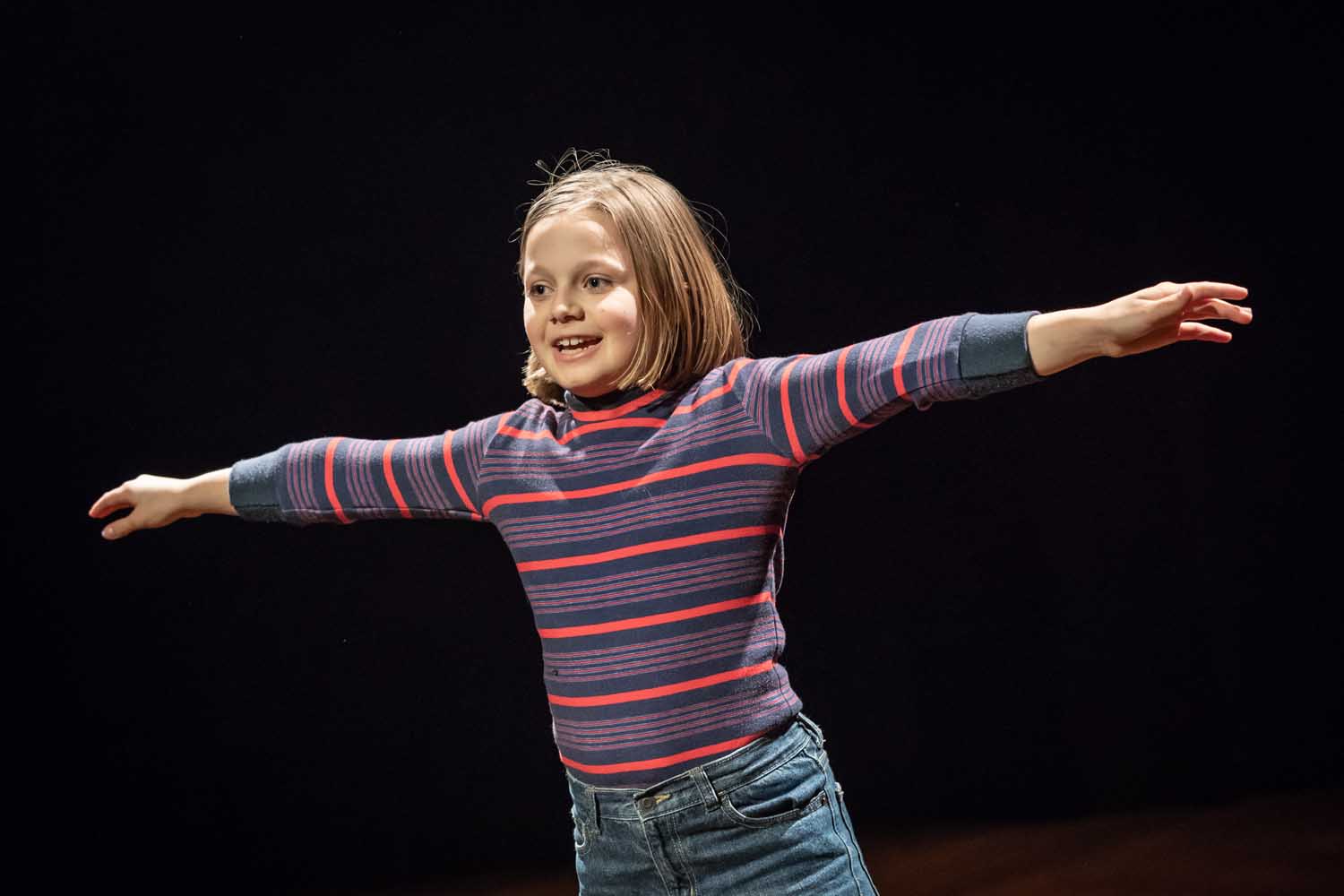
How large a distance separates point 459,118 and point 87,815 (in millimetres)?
1234

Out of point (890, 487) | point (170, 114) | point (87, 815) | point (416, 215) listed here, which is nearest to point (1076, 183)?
point (890, 487)

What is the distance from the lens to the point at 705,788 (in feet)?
3.41

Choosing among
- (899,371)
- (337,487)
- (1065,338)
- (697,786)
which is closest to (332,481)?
(337,487)

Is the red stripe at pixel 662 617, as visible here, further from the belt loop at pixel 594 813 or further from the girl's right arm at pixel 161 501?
the girl's right arm at pixel 161 501

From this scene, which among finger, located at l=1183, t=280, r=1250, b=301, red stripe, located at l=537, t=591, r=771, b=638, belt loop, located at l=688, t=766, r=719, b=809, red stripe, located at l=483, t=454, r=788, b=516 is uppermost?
finger, located at l=1183, t=280, r=1250, b=301

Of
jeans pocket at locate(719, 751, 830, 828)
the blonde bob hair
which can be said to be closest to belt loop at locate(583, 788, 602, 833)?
jeans pocket at locate(719, 751, 830, 828)

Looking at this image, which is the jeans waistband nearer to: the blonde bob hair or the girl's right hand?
the blonde bob hair

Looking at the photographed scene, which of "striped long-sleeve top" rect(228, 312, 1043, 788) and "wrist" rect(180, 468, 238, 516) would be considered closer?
"striped long-sleeve top" rect(228, 312, 1043, 788)

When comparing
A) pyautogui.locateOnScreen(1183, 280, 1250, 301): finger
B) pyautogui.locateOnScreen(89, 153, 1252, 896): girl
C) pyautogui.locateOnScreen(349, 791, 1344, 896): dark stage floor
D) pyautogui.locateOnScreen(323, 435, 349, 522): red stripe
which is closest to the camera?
pyautogui.locateOnScreen(1183, 280, 1250, 301): finger

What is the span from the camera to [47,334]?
1989 mm

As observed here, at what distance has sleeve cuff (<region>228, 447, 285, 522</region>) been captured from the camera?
1.28m

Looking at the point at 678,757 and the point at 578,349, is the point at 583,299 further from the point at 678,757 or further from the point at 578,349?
the point at 678,757

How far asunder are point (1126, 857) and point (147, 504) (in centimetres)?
150

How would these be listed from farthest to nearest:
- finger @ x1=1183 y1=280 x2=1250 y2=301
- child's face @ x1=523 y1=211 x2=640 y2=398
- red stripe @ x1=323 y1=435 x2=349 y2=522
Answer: red stripe @ x1=323 y1=435 x2=349 y2=522, child's face @ x1=523 y1=211 x2=640 y2=398, finger @ x1=1183 y1=280 x2=1250 y2=301
